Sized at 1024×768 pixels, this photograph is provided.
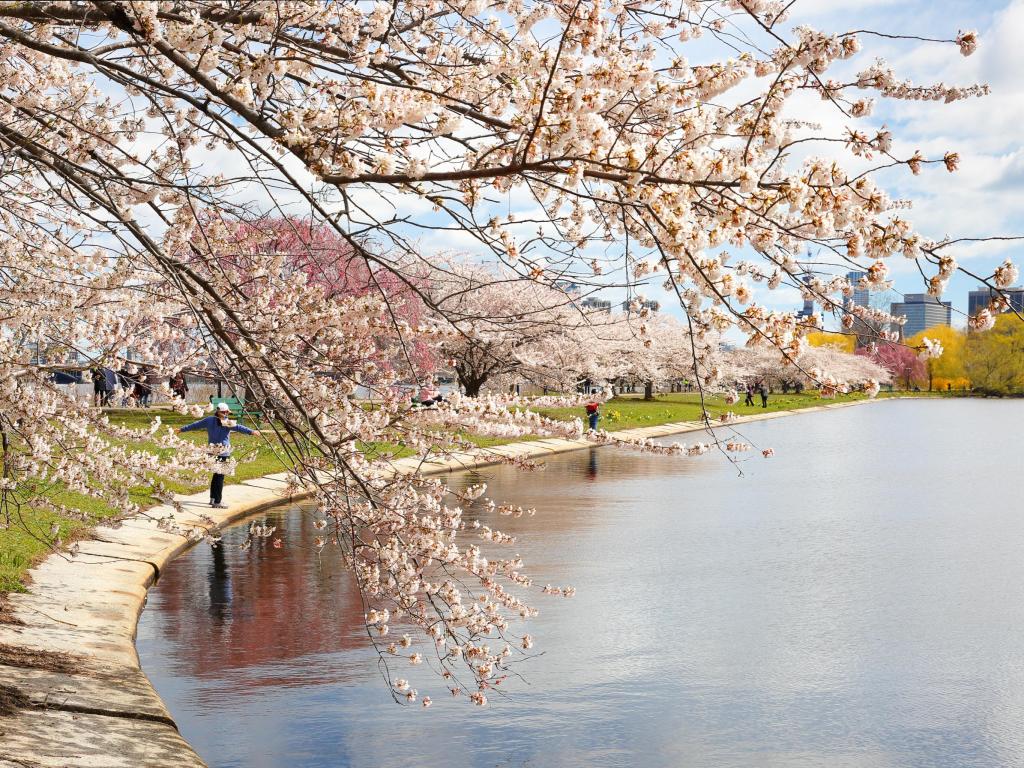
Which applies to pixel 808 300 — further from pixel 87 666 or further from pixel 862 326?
pixel 87 666

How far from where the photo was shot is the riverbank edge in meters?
7.08

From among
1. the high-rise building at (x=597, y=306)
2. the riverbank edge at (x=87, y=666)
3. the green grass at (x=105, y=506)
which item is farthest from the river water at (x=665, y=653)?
the high-rise building at (x=597, y=306)

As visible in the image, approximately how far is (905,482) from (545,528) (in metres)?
13.0

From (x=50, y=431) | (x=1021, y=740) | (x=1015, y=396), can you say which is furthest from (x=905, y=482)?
(x=1015, y=396)

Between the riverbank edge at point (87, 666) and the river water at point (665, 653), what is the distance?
0.32 metres

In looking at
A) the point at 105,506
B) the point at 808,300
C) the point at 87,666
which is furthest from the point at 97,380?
the point at 808,300

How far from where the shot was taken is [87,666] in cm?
887

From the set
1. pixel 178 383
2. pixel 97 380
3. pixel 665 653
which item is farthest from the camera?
pixel 97 380

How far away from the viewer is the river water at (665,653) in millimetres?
8125

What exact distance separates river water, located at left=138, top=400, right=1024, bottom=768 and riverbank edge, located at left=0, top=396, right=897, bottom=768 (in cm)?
32

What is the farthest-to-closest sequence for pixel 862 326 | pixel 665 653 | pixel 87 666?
pixel 665 653 → pixel 87 666 → pixel 862 326

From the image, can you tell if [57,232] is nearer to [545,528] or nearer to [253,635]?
[253,635]

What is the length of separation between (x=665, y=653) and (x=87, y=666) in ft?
16.1

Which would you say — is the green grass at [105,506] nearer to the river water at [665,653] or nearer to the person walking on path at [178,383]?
the person walking on path at [178,383]
